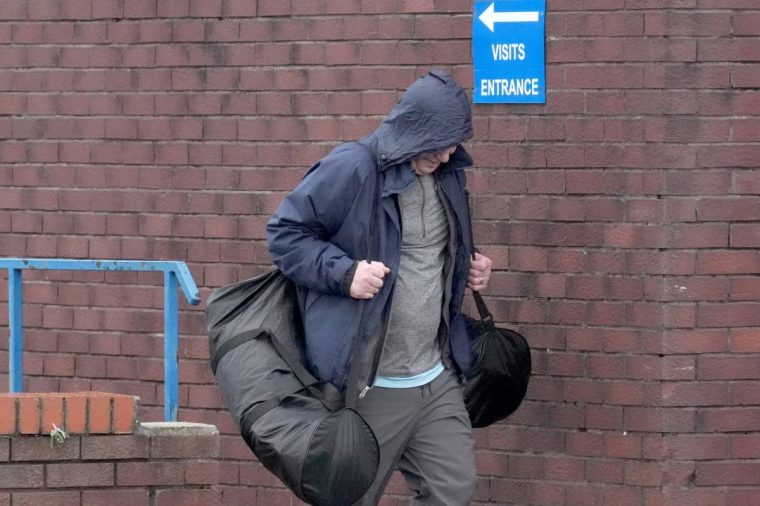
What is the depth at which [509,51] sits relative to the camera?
20.2 feet

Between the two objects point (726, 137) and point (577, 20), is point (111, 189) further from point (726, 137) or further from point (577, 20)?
point (726, 137)

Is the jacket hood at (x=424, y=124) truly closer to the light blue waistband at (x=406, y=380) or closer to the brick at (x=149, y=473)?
the light blue waistband at (x=406, y=380)

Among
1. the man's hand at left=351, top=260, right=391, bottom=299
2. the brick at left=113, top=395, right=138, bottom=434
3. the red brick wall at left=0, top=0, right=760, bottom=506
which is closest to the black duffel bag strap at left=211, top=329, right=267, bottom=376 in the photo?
the man's hand at left=351, top=260, right=391, bottom=299

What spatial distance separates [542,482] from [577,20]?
6.05 ft

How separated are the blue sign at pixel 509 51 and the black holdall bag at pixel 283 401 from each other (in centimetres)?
161

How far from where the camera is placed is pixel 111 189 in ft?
22.4

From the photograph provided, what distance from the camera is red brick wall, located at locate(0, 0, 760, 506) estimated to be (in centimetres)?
598

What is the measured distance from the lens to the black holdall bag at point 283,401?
459cm

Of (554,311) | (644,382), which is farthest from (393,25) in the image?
(644,382)

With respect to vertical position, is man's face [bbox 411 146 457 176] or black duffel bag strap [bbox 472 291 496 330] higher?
man's face [bbox 411 146 457 176]

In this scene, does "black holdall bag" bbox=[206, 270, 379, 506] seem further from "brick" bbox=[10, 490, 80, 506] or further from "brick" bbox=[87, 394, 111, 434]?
"brick" bbox=[10, 490, 80, 506]

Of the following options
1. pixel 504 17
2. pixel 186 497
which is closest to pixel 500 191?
pixel 504 17

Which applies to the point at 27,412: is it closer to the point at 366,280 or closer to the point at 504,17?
the point at 366,280

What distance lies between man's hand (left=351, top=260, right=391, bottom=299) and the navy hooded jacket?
0.20ft
